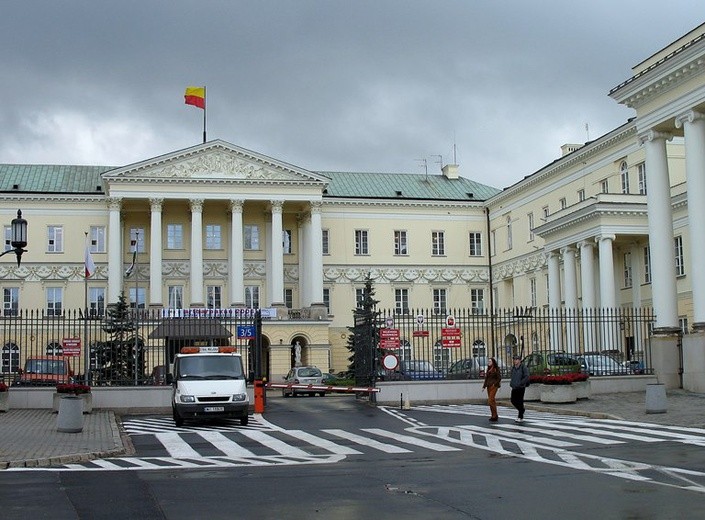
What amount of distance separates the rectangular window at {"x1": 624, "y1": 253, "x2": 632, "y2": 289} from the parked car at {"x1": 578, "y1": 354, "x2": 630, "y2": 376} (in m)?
21.6

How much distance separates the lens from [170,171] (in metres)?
71.9

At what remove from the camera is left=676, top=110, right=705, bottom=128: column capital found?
3328cm

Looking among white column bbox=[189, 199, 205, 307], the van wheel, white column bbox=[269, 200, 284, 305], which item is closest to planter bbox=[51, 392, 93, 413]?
the van wheel

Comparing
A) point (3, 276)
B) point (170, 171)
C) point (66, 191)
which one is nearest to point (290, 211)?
point (170, 171)

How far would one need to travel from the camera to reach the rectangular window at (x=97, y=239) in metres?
74.1

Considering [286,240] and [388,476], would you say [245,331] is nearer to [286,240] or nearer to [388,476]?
[388,476]

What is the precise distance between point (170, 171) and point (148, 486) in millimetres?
59925

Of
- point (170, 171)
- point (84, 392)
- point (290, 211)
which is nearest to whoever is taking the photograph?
point (84, 392)

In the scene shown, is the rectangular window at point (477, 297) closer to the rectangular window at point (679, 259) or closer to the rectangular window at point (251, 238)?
the rectangular window at point (251, 238)

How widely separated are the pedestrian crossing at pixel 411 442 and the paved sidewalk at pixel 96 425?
0.51 m

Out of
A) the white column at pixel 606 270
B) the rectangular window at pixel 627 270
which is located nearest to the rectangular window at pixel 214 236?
the rectangular window at pixel 627 270

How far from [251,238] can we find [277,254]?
13.7 feet

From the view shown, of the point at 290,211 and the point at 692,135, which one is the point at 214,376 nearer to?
the point at 692,135

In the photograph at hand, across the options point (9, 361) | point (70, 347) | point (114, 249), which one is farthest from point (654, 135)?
point (114, 249)
